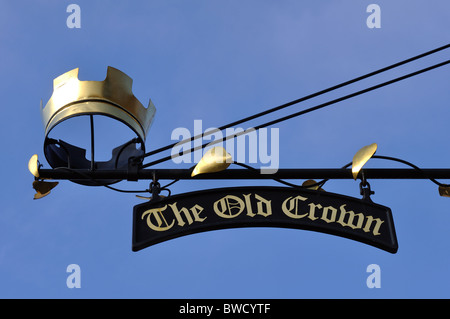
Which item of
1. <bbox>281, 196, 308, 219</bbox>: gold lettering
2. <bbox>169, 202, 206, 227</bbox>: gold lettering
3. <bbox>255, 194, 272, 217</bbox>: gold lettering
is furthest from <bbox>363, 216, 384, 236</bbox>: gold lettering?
<bbox>169, 202, 206, 227</bbox>: gold lettering

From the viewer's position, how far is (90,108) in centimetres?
571

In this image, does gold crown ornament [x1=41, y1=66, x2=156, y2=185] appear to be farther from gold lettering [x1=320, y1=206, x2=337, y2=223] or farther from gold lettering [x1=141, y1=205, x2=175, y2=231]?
gold lettering [x1=320, y1=206, x2=337, y2=223]

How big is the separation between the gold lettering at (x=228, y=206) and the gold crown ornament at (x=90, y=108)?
0.71 metres

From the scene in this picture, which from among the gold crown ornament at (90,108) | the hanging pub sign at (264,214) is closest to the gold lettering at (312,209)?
the hanging pub sign at (264,214)

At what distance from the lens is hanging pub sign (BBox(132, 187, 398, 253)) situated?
17.5 feet

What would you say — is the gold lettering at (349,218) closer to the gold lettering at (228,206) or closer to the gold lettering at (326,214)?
the gold lettering at (326,214)

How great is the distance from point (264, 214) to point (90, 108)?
1198 millimetres

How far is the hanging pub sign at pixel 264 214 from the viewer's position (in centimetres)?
535

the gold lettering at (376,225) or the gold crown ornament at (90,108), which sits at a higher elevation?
the gold crown ornament at (90,108)
